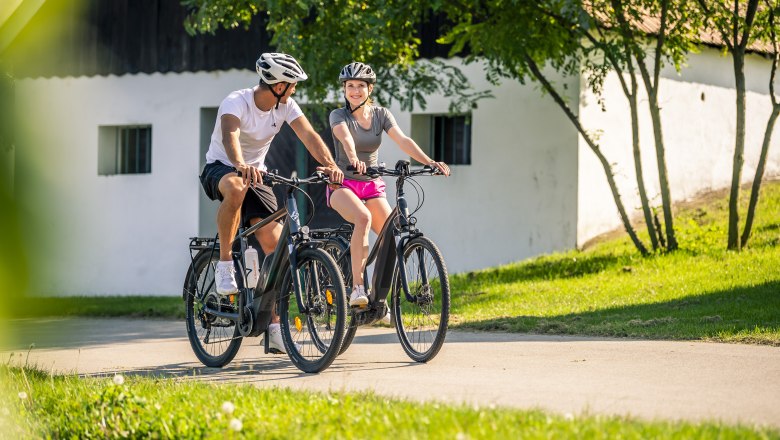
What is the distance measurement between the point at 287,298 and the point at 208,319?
844 mm

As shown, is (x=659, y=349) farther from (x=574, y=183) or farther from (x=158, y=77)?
(x=158, y=77)

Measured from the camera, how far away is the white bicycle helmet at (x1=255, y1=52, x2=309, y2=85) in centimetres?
617

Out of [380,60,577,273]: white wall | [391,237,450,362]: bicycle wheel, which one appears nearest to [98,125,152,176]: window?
[380,60,577,273]: white wall

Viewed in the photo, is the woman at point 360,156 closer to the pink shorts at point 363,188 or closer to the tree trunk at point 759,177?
the pink shorts at point 363,188

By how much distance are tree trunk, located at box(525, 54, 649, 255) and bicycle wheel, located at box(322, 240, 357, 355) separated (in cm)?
750

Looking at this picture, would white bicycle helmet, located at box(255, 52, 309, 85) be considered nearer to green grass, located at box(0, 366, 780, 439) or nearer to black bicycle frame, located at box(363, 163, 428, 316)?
black bicycle frame, located at box(363, 163, 428, 316)

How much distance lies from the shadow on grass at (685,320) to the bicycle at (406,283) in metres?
2.32

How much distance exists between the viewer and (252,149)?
6566mm

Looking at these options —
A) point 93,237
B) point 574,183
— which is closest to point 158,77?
point 574,183

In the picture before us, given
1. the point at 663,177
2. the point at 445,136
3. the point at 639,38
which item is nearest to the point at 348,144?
the point at 663,177

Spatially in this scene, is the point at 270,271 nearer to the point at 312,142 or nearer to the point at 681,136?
the point at 312,142

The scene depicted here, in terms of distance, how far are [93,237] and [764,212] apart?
16083mm

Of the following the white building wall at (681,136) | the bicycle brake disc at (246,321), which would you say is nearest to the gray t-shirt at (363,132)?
the bicycle brake disc at (246,321)

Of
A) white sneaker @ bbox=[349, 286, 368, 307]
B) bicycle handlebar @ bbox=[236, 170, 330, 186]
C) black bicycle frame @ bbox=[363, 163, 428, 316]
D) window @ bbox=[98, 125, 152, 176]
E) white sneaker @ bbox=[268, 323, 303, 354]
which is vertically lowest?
white sneaker @ bbox=[268, 323, 303, 354]
